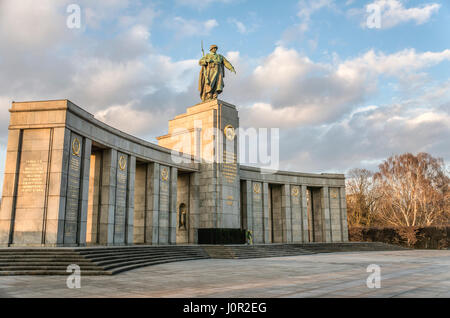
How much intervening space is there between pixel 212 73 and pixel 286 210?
646 inches

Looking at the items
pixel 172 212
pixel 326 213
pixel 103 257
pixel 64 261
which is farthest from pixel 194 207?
pixel 64 261

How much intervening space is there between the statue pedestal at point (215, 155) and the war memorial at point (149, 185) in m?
0.09

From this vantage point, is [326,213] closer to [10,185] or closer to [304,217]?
[304,217]

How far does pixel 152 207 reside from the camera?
2831 centimetres

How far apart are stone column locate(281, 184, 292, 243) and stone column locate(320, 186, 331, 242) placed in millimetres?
4589

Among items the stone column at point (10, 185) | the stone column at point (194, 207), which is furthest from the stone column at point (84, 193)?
the stone column at point (194, 207)

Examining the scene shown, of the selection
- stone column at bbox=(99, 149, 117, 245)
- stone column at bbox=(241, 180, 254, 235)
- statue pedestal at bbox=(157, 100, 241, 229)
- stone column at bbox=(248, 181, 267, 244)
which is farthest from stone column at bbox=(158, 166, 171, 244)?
stone column at bbox=(248, 181, 267, 244)

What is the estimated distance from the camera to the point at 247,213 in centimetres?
3666

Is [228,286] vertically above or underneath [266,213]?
underneath

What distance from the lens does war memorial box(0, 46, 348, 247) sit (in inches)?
792

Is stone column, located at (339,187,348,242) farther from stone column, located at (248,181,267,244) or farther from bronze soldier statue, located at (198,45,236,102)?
bronze soldier statue, located at (198,45,236,102)

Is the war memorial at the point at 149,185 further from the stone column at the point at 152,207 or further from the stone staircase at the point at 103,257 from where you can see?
the stone staircase at the point at 103,257
